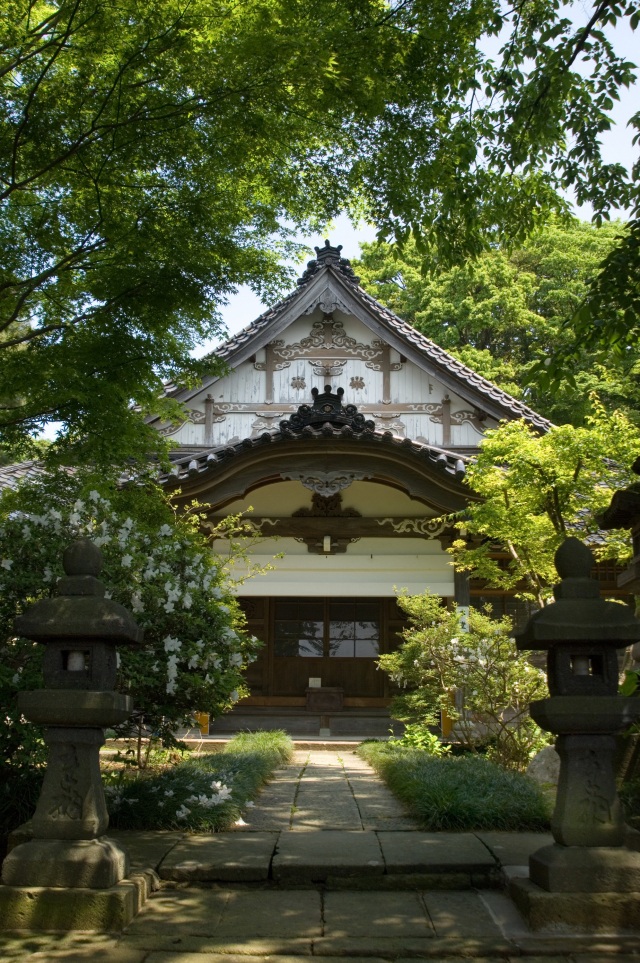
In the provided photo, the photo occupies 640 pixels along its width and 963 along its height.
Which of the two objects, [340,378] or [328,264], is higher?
[328,264]

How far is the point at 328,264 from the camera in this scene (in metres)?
15.2

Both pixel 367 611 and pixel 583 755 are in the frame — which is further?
pixel 367 611

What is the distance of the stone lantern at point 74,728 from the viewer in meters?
4.12

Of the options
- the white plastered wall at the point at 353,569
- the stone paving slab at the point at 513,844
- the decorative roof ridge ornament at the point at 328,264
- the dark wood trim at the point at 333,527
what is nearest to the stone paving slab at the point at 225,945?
the stone paving slab at the point at 513,844

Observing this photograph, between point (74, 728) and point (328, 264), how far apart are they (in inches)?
481

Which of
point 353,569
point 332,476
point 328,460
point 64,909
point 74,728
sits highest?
point 328,460

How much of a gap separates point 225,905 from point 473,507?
245 inches

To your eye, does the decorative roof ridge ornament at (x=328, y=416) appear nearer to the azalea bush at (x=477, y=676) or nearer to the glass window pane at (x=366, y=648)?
the azalea bush at (x=477, y=676)

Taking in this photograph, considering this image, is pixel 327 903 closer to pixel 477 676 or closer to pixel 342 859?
pixel 342 859

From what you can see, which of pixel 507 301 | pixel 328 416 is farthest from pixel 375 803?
pixel 507 301

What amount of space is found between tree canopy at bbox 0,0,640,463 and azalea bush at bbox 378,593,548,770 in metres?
4.54

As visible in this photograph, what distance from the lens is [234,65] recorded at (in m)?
5.27

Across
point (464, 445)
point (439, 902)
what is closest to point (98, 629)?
point (439, 902)

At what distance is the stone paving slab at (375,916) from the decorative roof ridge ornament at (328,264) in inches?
482
